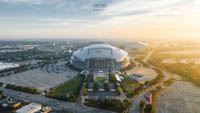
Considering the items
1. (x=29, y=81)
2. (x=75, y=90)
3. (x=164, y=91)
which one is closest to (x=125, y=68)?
(x=164, y=91)

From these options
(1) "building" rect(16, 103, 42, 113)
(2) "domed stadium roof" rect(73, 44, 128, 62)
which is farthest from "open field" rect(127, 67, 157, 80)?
(1) "building" rect(16, 103, 42, 113)

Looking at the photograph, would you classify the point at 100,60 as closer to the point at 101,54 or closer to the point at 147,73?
the point at 101,54

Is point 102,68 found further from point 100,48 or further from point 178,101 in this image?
point 178,101

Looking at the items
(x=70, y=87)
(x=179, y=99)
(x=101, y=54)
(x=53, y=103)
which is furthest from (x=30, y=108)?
(x=101, y=54)

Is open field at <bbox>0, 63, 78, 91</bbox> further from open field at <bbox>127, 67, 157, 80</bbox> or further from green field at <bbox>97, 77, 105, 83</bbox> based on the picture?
open field at <bbox>127, 67, 157, 80</bbox>

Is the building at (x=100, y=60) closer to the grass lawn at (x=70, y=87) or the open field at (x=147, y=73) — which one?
the open field at (x=147, y=73)

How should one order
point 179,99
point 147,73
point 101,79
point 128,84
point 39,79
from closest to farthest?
1. point 179,99
2. point 128,84
3. point 101,79
4. point 39,79
5. point 147,73
